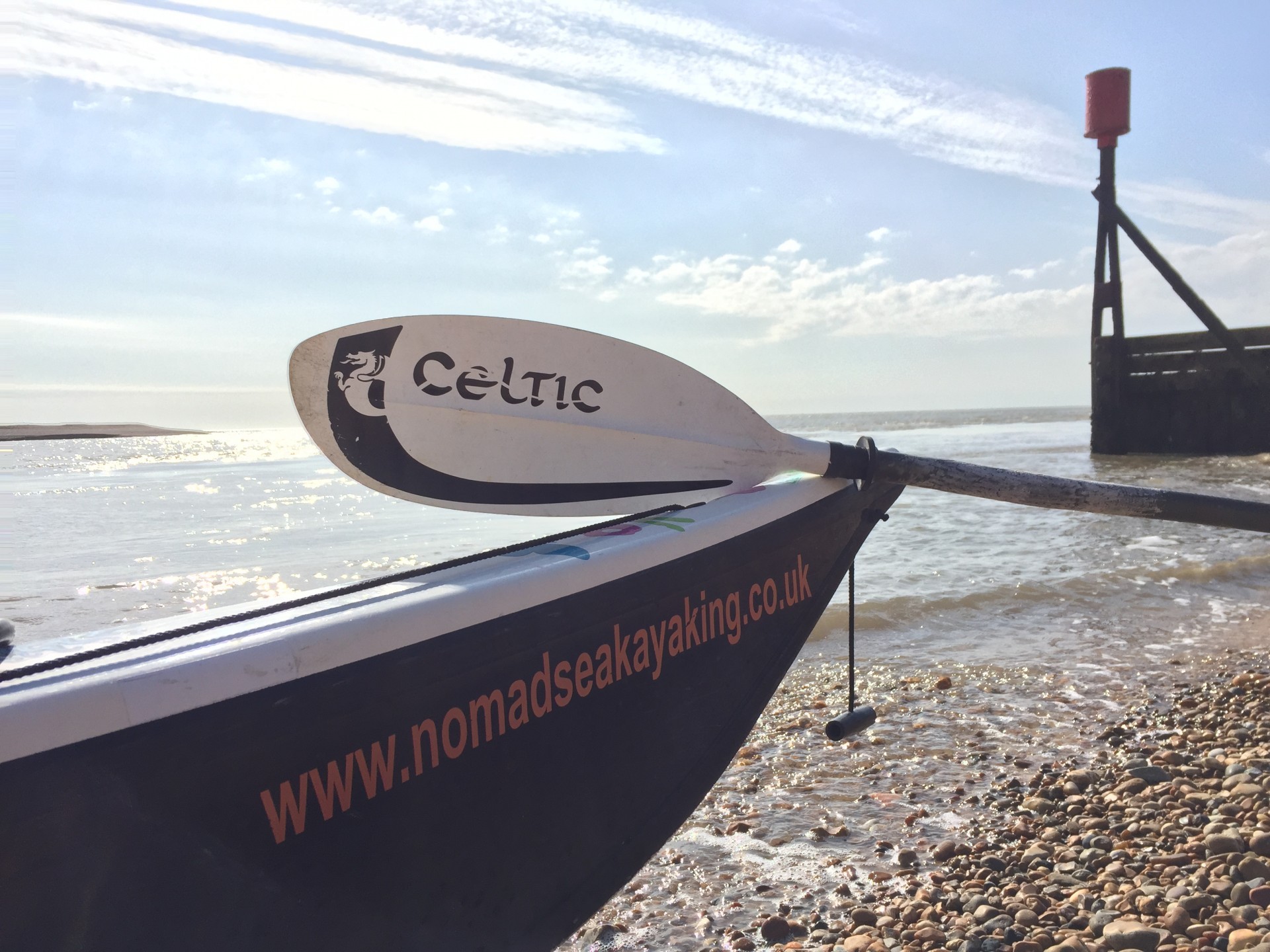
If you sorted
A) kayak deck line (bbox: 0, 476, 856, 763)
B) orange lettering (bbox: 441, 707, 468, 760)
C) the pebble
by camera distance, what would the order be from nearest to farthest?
kayak deck line (bbox: 0, 476, 856, 763) < orange lettering (bbox: 441, 707, 468, 760) < the pebble

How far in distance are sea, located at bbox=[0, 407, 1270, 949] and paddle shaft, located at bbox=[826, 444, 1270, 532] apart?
48.9 inches

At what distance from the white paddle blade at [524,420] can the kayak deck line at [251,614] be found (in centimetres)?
29

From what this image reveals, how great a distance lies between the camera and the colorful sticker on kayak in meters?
1.52

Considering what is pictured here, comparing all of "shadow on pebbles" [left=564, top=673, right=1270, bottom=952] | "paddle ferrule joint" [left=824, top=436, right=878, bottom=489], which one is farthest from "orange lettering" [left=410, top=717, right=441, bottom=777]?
"paddle ferrule joint" [left=824, top=436, right=878, bottom=489]

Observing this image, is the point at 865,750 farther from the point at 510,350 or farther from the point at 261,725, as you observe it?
the point at 261,725

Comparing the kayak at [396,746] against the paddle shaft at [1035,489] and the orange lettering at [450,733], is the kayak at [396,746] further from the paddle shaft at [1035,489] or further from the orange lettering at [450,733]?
the paddle shaft at [1035,489]

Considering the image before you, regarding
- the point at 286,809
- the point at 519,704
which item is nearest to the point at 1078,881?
the point at 519,704

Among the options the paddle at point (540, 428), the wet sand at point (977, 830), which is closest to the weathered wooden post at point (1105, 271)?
the wet sand at point (977, 830)

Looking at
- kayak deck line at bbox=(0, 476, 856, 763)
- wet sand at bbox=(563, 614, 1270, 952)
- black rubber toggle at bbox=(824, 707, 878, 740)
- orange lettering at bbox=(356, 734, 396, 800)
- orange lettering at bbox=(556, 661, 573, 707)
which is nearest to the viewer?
kayak deck line at bbox=(0, 476, 856, 763)

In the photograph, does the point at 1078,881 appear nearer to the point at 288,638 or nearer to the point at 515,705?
the point at 515,705

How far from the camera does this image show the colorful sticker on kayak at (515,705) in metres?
1.52

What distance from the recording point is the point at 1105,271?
15.2 m

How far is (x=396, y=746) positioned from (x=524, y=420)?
1145 mm

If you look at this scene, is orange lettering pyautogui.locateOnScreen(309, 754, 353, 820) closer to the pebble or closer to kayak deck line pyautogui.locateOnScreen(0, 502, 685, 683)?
kayak deck line pyautogui.locateOnScreen(0, 502, 685, 683)
